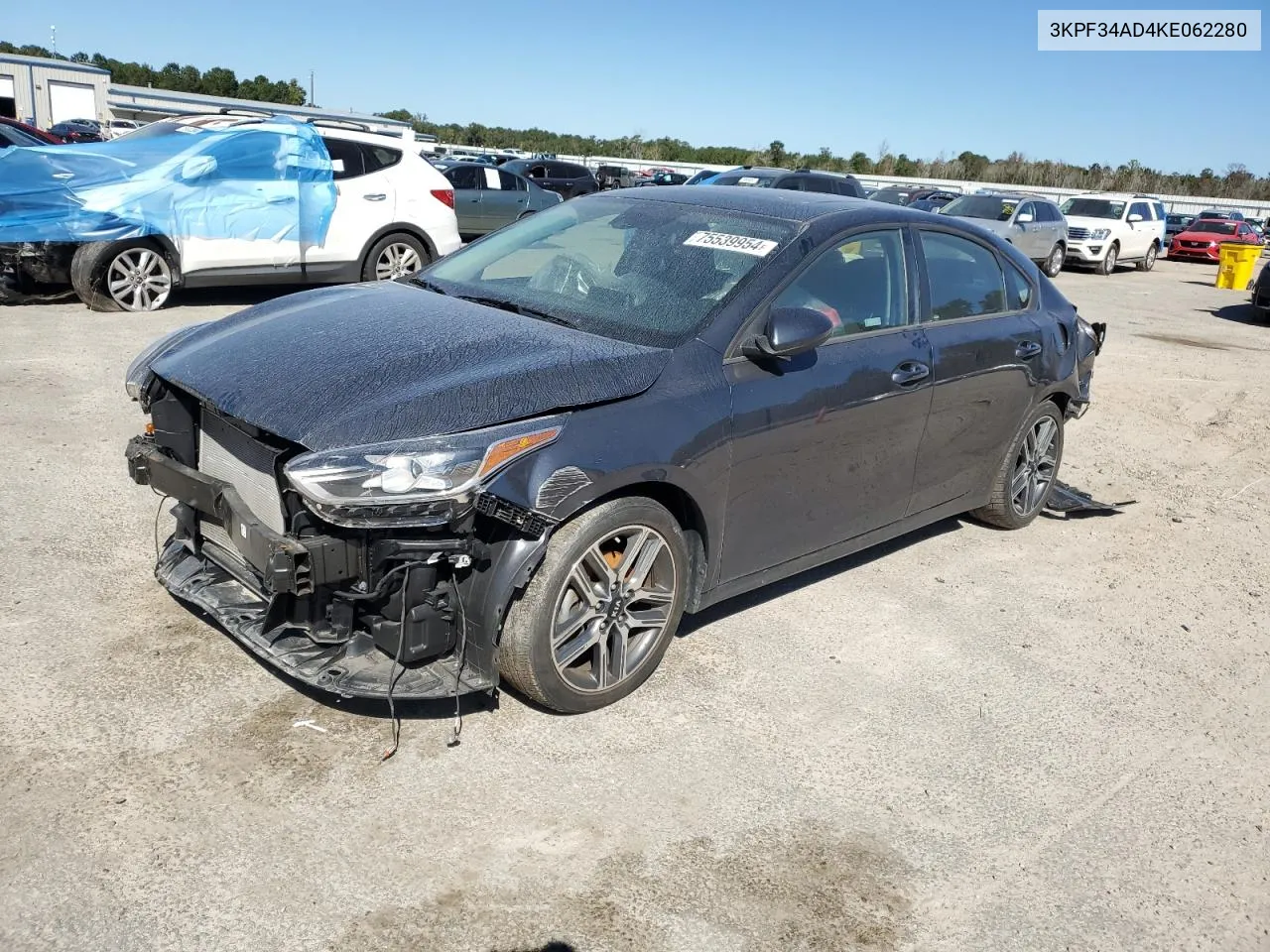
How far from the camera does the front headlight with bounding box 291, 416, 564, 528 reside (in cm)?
302

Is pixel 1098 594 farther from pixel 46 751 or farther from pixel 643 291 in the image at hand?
pixel 46 751

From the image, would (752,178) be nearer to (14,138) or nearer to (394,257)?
(394,257)

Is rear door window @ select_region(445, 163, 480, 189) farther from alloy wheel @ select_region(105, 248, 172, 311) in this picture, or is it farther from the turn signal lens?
the turn signal lens

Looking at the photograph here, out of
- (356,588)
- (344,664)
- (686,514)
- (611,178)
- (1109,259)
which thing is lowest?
(344,664)

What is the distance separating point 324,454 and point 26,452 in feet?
12.1

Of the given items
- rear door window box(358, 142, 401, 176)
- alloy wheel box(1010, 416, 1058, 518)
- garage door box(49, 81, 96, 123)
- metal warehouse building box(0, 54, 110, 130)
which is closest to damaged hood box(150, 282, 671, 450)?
alloy wheel box(1010, 416, 1058, 518)

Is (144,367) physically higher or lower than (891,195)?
lower

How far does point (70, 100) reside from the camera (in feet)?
178

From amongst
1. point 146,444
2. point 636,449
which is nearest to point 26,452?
point 146,444

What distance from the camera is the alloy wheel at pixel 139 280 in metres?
9.70

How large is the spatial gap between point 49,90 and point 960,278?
6033 centimetres

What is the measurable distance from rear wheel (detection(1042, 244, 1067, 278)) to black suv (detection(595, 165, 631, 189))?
10.7 m

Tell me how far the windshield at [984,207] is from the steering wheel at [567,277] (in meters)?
18.9

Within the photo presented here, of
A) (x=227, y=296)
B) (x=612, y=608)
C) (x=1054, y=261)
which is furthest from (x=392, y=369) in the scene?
(x=1054, y=261)
